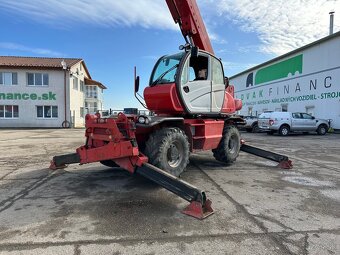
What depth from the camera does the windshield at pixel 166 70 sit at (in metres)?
6.46

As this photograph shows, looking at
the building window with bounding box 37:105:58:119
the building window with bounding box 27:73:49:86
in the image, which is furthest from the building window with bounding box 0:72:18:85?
the building window with bounding box 37:105:58:119

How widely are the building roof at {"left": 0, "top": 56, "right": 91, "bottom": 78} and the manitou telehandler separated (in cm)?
2345

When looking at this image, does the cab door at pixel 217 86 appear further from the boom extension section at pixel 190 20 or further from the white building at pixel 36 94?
the white building at pixel 36 94

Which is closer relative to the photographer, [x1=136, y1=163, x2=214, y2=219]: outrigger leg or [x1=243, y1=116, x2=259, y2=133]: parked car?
[x1=136, y1=163, x2=214, y2=219]: outrigger leg

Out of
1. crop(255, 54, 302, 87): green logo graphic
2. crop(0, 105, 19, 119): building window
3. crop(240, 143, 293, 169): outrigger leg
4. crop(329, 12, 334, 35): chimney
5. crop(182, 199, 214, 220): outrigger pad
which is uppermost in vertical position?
crop(329, 12, 334, 35): chimney

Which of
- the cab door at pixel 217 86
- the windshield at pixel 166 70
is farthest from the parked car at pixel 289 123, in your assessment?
the windshield at pixel 166 70

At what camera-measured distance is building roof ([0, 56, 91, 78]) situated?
27.2 metres

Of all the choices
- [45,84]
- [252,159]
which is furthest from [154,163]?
[45,84]

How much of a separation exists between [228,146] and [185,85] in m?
2.68

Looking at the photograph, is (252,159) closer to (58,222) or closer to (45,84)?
(58,222)

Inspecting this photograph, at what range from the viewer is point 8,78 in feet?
90.8

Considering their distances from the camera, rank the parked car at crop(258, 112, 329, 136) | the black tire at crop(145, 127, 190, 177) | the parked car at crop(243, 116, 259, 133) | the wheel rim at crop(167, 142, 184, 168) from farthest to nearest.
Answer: the parked car at crop(243, 116, 259, 133), the parked car at crop(258, 112, 329, 136), the wheel rim at crop(167, 142, 184, 168), the black tire at crop(145, 127, 190, 177)

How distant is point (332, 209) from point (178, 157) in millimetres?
2979

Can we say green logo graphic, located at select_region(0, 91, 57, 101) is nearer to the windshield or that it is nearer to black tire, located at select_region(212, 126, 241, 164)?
the windshield
